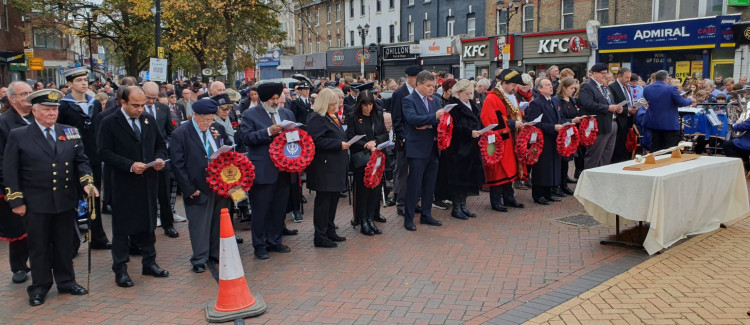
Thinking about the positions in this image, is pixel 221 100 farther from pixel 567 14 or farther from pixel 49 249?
pixel 567 14

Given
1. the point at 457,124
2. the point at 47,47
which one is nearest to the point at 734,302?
the point at 457,124

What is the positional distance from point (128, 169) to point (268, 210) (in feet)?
5.73

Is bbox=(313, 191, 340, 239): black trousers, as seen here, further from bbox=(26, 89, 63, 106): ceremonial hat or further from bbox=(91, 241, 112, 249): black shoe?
bbox=(26, 89, 63, 106): ceremonial hat

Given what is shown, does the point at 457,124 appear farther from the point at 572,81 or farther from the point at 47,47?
the point at 47,47

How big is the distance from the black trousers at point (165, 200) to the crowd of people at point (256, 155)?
0.02m

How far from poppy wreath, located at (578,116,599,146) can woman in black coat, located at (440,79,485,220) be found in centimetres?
219

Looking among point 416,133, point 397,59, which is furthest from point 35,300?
point 397,59

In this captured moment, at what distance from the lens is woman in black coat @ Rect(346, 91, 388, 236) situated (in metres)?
7.95

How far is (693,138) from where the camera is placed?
13547 mm

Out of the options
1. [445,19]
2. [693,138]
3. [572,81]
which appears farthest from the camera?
[445,19]

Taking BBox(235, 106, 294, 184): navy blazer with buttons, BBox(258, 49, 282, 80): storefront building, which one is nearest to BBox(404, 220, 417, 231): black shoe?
BBox(235, 106, 294, 184): navy blazer with buttons

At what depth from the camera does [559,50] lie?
3141 cm

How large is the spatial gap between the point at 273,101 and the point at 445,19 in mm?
34447

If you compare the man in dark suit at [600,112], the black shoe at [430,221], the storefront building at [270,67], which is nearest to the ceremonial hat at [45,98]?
the black shoe at [430,221]
